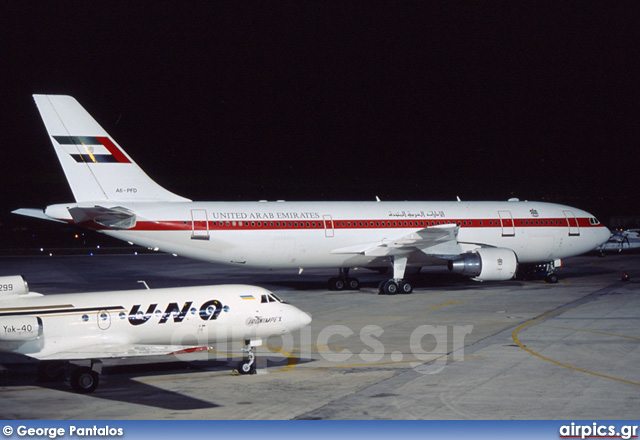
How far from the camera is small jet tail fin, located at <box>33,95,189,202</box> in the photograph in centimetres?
3609

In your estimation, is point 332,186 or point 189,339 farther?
point 332,186

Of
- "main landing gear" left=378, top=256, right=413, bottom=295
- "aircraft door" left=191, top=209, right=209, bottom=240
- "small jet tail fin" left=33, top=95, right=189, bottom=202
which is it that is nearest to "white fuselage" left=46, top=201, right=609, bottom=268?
"aircraft door" left=191, top=209, right=209, bottom=240

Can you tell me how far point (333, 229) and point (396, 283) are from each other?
485 centimetres

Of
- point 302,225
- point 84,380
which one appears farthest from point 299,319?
point 302,225

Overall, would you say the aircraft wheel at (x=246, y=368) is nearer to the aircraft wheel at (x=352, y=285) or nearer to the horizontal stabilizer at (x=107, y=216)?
the horizontal stabilizer at (x=107, y=216)

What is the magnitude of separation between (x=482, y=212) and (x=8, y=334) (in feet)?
109

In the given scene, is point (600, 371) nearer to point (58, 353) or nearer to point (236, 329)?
point (236, 329)

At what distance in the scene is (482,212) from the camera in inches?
1795

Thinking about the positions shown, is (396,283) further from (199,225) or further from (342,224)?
(199,225)

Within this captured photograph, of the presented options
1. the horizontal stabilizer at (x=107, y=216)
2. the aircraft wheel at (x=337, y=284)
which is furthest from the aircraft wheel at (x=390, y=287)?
the horizontal stabilizer at (x=107, y=216)

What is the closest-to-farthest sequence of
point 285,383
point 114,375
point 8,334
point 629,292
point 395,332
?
point 8,334 → point 285,383 → point 114,375 → point 395,332 → point 629,292

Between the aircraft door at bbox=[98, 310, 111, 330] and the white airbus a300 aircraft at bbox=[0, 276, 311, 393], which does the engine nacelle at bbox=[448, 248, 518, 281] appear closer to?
the white airbus a300 aircraft at bbox=[0, 276, 311, 393]

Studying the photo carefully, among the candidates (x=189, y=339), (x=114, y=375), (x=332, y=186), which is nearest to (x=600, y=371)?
(x=189, y=339)

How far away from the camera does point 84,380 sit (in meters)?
19.2
